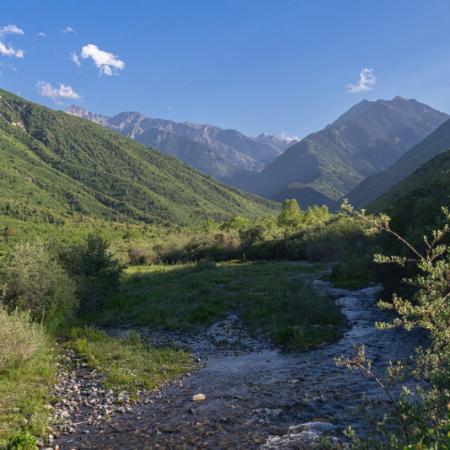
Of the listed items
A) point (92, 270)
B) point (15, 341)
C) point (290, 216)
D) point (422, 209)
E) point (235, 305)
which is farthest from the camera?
point (290, 216)

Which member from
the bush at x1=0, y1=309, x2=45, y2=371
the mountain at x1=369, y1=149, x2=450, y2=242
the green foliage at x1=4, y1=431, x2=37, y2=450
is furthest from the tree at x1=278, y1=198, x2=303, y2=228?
the green foliage at x1=4, y1=431, x2=37, y2=450

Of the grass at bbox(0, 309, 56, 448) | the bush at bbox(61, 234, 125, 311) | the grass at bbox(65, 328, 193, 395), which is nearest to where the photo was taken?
the grass at bbox(0, 309, 56, 448)

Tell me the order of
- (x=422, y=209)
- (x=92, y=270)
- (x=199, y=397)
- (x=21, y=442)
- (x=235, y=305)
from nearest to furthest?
(x=21, y=442), (x=199, y=397), (x=422, y=209), (x=235, y=305), (x=92, y=270)

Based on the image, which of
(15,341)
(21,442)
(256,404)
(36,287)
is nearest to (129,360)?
(15,341)

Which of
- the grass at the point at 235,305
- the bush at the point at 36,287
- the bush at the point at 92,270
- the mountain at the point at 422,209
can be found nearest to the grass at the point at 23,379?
the bush at the point at 36,287

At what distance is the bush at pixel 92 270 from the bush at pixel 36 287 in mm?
3210

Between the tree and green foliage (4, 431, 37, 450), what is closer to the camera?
green foliage (4, 431, 37, 450)

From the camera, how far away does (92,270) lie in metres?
28.7

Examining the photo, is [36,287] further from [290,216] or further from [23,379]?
[290,216]

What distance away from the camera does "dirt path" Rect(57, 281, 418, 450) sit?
10.7m

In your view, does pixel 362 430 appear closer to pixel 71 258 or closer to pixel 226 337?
pixel 226 337

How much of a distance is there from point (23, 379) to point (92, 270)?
14.3m

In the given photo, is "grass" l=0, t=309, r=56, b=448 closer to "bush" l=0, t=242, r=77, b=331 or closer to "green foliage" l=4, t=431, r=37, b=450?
"green foliage" l=4, t=431, r=37, b=450

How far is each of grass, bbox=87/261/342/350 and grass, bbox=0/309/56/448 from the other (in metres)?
8.42
